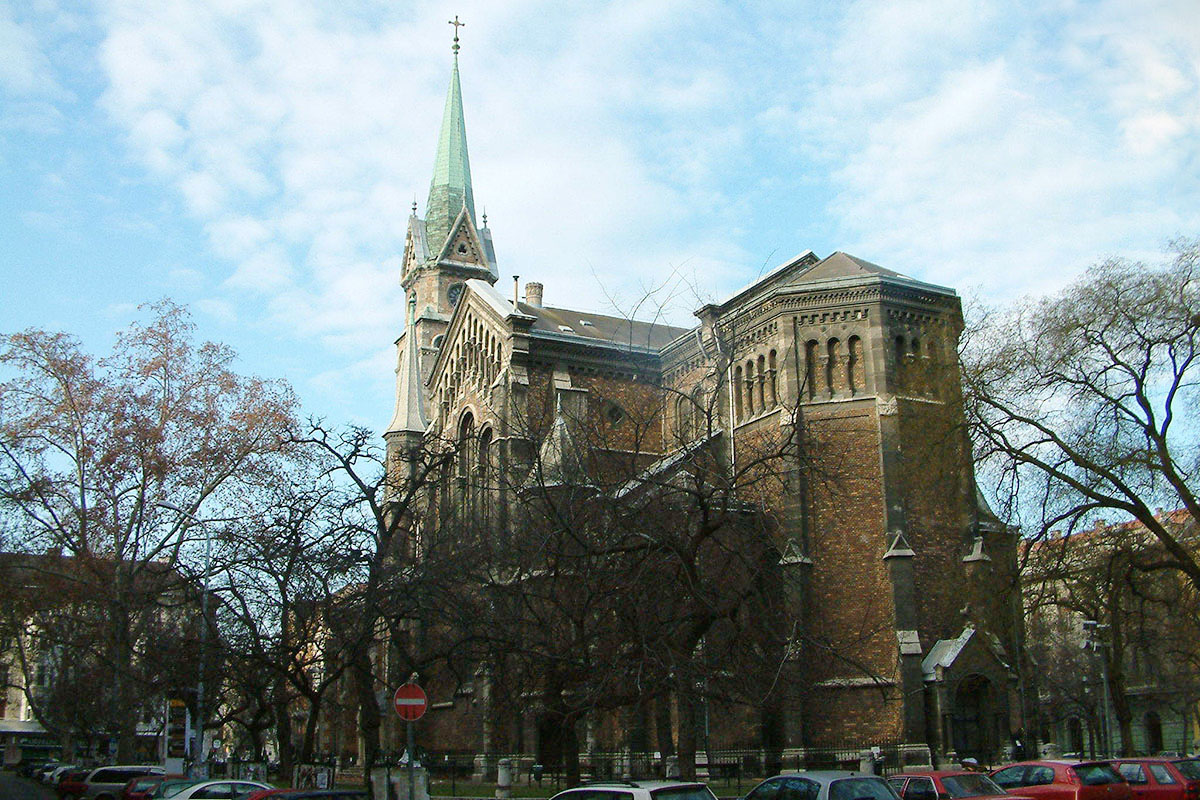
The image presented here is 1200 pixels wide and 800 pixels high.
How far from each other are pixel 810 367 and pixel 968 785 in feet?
62.1

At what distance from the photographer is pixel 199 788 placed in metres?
22.8

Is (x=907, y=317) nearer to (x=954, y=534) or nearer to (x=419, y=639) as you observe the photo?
(x=954, y=534)

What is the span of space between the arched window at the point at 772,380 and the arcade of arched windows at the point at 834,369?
88 cm

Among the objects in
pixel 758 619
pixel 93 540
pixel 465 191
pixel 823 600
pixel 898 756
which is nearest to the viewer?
pixel 758 619

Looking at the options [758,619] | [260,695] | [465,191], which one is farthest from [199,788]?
[465,191]

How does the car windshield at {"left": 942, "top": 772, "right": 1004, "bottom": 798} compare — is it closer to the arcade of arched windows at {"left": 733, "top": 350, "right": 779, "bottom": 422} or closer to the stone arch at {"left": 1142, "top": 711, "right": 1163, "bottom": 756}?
the arcade of arched windows at {"left": 733, "top": 350, "right": 779, "bottom": 422}

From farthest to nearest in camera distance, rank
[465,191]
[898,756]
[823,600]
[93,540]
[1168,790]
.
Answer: [465,191], [93,540], [823,600], [898,756], [1168,790]

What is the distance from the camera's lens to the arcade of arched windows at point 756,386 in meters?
34.4

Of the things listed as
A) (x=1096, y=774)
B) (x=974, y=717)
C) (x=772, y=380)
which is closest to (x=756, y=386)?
(x=772, y=380)

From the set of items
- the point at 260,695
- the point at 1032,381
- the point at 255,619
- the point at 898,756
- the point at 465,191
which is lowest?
the point at 898,756

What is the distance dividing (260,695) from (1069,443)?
18.4 meters

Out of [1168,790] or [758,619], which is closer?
[1168,790]

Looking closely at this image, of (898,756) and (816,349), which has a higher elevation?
(816,349)

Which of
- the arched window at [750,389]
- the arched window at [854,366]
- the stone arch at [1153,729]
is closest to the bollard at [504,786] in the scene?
the arched window at [750,389]
